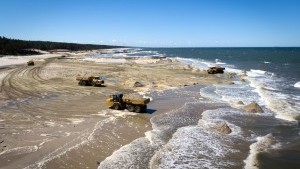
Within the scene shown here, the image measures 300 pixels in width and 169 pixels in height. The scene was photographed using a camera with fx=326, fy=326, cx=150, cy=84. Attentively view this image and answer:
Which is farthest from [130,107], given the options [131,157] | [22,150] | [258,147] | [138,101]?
[258,147]

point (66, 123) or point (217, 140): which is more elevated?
point (66, 123)

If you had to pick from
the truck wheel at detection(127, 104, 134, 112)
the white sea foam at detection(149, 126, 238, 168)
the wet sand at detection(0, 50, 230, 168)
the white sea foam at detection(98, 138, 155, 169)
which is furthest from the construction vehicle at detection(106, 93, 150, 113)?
the white sea foam at detection(98, 138, 155, 169)

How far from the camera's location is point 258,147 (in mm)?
19391

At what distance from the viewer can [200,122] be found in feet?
81.8

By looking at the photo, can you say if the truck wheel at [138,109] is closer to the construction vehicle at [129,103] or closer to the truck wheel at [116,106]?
the construction vehicle at [129,103]

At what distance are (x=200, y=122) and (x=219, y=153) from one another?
6710mm

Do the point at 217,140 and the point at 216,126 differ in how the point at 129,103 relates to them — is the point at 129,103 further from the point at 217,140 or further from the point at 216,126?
the point at 217,140

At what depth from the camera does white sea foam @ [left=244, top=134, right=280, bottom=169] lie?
54.9ft

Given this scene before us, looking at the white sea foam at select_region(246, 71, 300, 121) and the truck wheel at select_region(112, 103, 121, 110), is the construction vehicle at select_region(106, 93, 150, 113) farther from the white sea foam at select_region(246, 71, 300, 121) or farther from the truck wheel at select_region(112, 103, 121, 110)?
the white sea foam at select_region(246, 71, 300, 121)

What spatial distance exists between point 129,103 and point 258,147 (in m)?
12.0

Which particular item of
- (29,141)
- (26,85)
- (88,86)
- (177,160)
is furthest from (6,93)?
(177,160)

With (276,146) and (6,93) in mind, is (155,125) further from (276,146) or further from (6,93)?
(6,93)

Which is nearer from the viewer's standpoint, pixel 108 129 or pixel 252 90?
pixel 108 129

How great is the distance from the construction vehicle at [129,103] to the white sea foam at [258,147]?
32.8 ft
